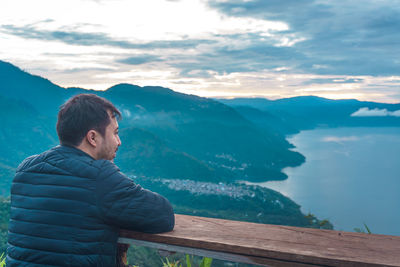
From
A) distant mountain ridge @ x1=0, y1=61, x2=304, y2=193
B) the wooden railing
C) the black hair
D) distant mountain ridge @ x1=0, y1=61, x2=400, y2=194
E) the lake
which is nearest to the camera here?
the wooden railing

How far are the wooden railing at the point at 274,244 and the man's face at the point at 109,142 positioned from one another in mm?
314

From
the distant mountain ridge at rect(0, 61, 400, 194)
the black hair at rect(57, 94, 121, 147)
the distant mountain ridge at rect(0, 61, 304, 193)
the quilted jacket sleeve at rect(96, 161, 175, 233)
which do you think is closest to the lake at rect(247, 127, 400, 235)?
the distant mountain ridge at rect(0, 61, 400, 194)

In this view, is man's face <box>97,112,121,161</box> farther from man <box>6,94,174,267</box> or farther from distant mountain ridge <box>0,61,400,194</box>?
distant mountain ridge <box>0,61,400,194</box>

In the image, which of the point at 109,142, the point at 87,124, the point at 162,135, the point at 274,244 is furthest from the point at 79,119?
the point at 162,135

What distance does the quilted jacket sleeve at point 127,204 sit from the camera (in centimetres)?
118

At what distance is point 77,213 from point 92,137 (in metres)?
0.30

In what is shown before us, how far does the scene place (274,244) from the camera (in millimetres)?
1132

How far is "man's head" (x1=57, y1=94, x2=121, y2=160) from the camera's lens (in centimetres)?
130

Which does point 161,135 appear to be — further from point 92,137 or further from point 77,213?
point 77,213

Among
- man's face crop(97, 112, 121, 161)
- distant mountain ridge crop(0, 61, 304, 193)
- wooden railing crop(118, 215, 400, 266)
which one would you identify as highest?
distant mountain ridge crop(0, 61, 304, 193)

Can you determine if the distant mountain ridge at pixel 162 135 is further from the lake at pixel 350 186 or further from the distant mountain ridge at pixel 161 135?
the lake at pixel 350 186

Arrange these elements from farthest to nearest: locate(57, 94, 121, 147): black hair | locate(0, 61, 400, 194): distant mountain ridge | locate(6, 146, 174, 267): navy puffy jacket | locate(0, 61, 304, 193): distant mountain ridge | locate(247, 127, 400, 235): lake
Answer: locate(0, 61, 304, 193): distant mountain ridge, locate(0, 61, 400, 194): distant mountain ridge, locate(247, 127, 400, 235): lake, locate(57, 94, 121, 147): black hair, locate(6, 146, 174, 267): navy puffy jacket

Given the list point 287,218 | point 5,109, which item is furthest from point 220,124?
point 287,218

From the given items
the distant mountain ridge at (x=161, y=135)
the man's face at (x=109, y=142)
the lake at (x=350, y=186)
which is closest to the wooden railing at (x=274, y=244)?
the man's face at (x=109, y=142)
